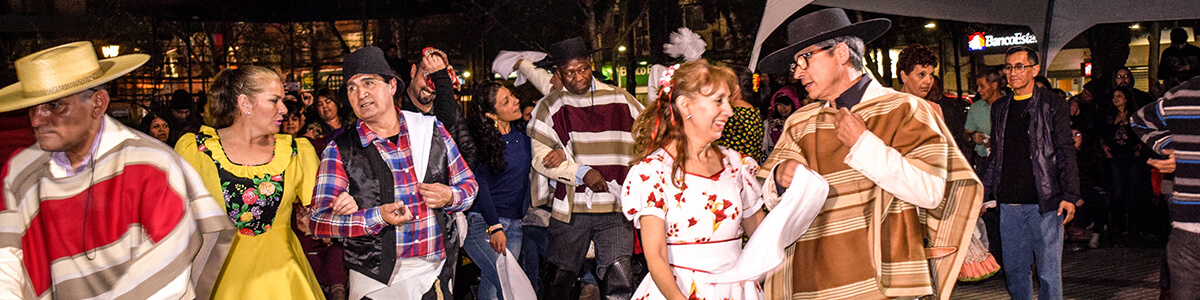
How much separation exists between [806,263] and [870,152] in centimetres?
63

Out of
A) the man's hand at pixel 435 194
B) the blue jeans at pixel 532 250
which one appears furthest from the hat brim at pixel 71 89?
the blue jeans at pixel 532 250

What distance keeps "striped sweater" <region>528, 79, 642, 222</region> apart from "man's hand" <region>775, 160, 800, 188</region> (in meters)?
2.52

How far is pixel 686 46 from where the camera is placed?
6.54 m

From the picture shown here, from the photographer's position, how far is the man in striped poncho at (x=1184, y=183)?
510cm

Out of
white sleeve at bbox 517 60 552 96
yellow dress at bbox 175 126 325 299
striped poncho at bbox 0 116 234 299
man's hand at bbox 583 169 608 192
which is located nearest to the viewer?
striped poncho at bbox 0 116 234 299

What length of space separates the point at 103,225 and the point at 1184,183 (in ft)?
17.2

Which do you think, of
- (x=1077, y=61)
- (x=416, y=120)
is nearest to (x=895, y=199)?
(x=416, y=120)

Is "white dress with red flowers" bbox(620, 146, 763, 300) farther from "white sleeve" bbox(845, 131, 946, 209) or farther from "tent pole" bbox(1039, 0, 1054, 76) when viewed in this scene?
"tent pole" bbox(1039, 0, 1054, 76)

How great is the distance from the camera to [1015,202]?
626 cm

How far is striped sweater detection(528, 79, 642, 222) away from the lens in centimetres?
624

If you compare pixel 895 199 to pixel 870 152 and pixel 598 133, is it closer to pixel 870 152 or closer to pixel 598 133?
pixel 870 152

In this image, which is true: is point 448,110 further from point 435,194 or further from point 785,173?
point 785,173

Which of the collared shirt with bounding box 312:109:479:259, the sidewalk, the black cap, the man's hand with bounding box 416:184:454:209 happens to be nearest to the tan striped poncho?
the man's hand with bounding box 416:184:454:209

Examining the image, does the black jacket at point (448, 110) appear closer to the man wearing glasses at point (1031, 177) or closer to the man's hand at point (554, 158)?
the man's hand at point (554, 158)
